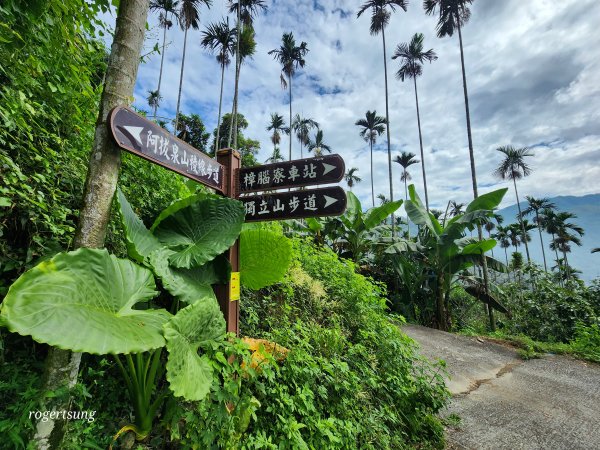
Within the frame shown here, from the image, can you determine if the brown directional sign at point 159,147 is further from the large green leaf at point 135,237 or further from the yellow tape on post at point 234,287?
the yellow tape on post at point 234,287

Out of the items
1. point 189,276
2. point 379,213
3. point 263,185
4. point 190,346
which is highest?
point 379,213

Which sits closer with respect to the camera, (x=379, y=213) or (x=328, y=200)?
(x=328, y=200)

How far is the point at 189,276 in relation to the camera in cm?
204

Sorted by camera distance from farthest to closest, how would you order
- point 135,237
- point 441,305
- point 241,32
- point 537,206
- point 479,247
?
point 537,206
point 241,32
point 441,305
point 479,247
point 135,237

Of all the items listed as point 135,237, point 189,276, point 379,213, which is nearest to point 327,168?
point 189,276

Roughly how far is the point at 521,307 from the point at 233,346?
11111mm

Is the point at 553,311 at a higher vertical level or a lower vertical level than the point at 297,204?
lower

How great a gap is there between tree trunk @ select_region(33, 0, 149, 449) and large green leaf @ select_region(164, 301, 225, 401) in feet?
1.75

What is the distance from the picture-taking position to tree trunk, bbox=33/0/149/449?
4.44 ft

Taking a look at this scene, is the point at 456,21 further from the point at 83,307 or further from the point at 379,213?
the point at 83,307

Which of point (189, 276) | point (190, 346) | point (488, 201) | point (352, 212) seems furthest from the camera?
point (352, 212)

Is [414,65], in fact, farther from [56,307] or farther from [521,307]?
[56,307]

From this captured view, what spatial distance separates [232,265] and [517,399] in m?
4.68

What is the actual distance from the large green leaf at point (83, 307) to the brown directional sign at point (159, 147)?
716 mm
